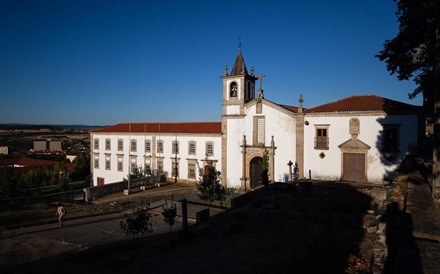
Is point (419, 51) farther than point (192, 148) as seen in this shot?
No

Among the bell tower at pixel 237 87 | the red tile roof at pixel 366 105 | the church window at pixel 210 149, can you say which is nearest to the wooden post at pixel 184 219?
the red tile roof at pixel 366 105

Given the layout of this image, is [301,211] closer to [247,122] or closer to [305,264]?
[305,264]

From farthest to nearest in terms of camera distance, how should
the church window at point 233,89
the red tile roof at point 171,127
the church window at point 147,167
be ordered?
1. the church window at point 147,167
2. the red tile roof at point 171,127
3. the church window at point 233,89

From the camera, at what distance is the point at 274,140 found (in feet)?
91.0

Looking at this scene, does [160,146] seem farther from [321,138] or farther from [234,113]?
[321,138]

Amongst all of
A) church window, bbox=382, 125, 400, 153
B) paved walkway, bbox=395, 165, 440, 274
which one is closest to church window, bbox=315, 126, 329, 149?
church window, bbox=382, 125, 400, 153

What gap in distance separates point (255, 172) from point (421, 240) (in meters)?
22.2

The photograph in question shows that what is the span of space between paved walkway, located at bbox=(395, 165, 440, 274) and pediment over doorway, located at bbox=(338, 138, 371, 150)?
1267cm

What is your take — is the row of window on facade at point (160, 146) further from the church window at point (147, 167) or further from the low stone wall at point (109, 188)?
the low stone wall at point (109, 188)

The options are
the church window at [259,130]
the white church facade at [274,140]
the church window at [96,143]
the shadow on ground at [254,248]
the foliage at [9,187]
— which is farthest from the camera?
the church window at [96,143]

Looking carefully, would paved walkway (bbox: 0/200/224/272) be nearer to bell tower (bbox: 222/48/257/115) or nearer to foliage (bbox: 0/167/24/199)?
foliage (bbox: 0/167/24/199)

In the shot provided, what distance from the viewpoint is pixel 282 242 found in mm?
10727

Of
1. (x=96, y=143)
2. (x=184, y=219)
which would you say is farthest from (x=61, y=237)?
(x=96, y=143)

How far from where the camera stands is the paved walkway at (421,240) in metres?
6.04
